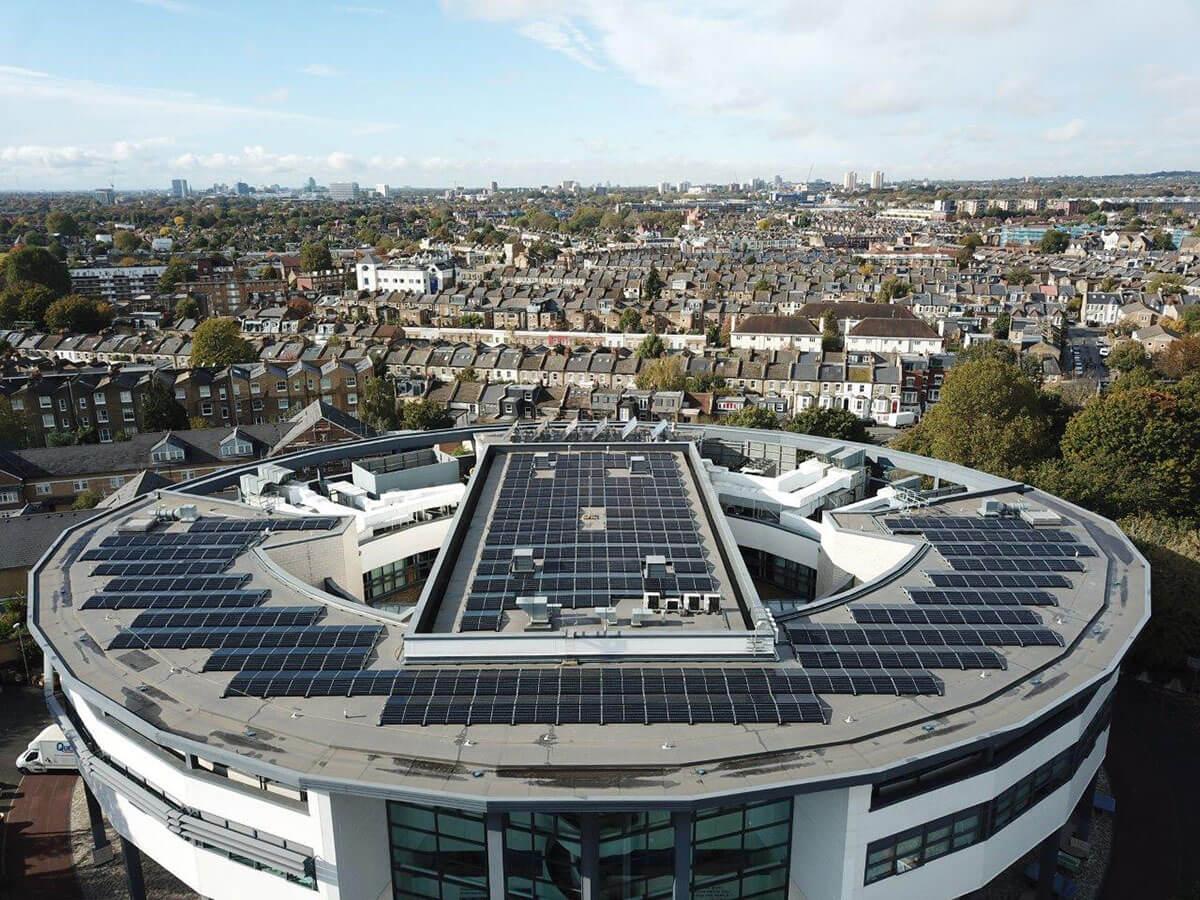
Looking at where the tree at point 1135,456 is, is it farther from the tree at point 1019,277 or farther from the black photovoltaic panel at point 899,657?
the tree at point 1019,277

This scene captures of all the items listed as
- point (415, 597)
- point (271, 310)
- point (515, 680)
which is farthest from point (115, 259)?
point (515, 680)

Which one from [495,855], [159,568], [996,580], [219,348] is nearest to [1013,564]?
[996,580]

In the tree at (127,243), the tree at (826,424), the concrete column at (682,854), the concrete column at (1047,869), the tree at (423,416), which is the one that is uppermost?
the tree at (127,243)

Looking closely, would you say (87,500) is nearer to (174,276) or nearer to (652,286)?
(652,286)

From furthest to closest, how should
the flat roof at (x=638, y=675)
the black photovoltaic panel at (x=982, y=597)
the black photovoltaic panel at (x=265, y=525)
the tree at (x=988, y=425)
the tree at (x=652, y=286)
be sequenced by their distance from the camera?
the tree at (x=652, y=286)
the tree at (x=988, y=425)
the black photovoltaic panel at (x=265, y=525)
the black photovoltaic panel at (x=982, y=597)
the flat roof at (x=638, y=675)

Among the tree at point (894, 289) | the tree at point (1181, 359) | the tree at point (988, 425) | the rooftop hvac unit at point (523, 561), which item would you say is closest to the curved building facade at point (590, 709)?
the rooftop hvac unit at point (523, 561)

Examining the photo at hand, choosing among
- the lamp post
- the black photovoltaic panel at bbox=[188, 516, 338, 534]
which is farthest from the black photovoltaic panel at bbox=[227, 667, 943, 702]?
the lamp post

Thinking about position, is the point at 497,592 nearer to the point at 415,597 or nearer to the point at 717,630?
the point at 717,630
